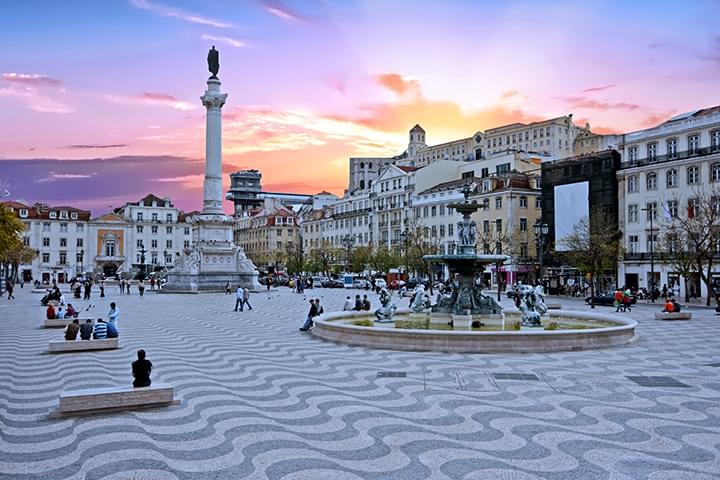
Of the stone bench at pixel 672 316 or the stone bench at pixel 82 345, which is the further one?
the stone bench at pixel 672 316

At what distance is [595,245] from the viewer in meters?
45.1

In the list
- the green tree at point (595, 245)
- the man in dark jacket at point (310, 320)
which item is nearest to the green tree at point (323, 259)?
the green tree at point (595, 245)

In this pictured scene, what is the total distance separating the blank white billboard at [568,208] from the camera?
60656mm

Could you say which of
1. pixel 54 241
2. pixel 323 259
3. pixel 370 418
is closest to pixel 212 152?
pixel 323 259

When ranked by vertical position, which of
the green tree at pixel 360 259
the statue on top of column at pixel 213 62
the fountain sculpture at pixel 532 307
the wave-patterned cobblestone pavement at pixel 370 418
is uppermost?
the statue on top of column at pixel 213 62

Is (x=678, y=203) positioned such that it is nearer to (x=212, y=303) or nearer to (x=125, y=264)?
(x=212, y=303)

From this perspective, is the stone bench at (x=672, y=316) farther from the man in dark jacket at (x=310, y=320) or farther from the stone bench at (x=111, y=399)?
the stone bench at (x=111, y=399)

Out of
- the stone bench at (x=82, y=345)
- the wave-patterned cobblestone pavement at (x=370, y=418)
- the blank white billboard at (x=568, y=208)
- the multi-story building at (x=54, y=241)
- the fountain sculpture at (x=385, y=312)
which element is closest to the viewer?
the wave-patterned cobblestone pavement at (x=370, y=418)

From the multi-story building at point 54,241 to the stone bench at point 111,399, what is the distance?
94.8 metres

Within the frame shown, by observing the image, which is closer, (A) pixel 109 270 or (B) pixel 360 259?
(B) pixel 360 259

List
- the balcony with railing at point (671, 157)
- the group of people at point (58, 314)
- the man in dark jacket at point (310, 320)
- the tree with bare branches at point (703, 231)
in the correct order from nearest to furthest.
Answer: the man in dark jacket at point (310, 320) < the group of people at point (58, 314) < the tree with bare branches at point (703, 231) < the balcony with railing at point (671, 157)

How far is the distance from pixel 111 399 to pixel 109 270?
101 meters

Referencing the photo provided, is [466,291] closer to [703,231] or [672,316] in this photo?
[672,316]

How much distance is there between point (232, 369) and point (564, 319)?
55.3 feet
